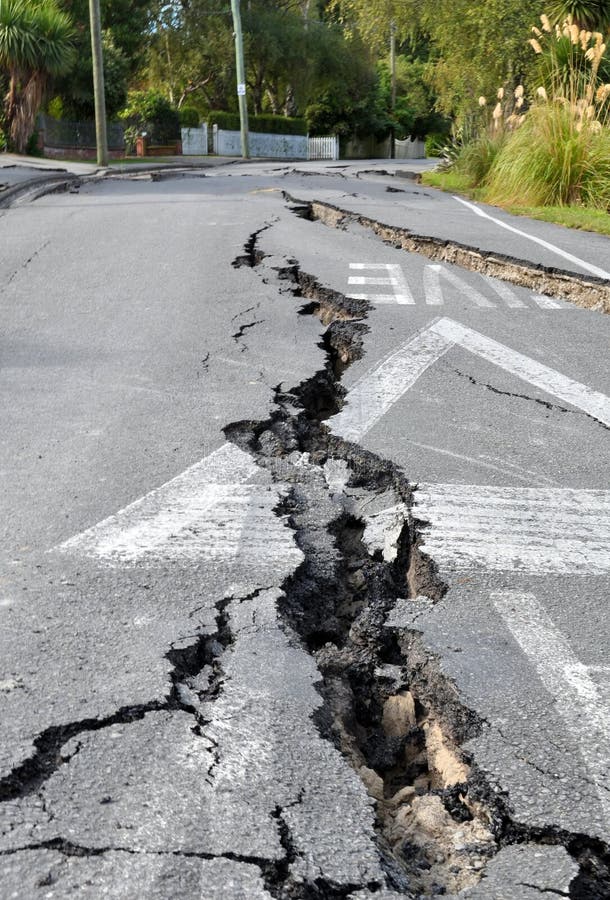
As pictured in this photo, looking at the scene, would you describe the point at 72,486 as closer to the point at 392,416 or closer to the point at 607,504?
the point at 392,416

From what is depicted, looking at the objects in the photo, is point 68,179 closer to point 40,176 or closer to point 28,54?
point 40,176

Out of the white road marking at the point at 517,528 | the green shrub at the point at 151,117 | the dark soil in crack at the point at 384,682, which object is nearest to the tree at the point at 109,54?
the green shrub at the point at 151,117

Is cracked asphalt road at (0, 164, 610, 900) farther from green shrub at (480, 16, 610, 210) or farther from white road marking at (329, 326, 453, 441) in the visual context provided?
green shrub at (480, 16, 610, 210)

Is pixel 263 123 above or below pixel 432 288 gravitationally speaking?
above

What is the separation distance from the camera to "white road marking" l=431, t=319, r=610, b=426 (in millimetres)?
5429

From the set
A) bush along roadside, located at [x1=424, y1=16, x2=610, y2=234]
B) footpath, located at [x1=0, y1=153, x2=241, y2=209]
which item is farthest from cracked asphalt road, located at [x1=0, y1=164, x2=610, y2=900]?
footpath, located at [x1=0, y1=153, x2=241, y2=209]

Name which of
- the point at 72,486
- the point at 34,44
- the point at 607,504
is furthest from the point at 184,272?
the point at 34,44

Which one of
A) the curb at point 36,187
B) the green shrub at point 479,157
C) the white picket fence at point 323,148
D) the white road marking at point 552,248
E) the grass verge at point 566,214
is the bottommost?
the white road marking at point 552,248

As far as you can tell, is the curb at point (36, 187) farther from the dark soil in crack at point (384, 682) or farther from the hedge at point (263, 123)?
the hedge at point (263, 123)

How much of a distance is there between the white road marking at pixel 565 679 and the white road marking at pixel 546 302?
5.22 m

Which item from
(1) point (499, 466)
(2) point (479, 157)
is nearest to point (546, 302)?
(1) point (499, 466)

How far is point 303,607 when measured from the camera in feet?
10.8

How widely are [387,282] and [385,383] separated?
3071 millimetres

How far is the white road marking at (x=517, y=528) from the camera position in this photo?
3463 millimetres
